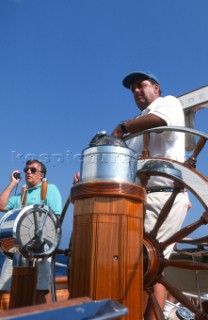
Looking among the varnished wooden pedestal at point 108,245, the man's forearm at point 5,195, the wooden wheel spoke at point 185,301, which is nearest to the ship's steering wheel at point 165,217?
the wooden wheel spoke at point 185,301

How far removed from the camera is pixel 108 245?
107 centimetres

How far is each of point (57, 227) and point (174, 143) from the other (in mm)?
732

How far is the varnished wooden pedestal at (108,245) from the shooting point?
1.06m

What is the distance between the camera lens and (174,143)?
1.77 meters

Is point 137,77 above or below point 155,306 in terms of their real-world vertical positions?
above

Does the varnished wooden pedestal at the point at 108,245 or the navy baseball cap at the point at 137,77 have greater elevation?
the navy baseball cap at the point at 137,77

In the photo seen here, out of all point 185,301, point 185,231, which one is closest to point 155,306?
point 185,301

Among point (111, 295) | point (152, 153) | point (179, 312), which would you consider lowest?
point (179, 312)

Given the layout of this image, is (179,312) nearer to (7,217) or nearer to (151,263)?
(151,263)

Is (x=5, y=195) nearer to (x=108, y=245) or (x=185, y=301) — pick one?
(x=185, y=301)

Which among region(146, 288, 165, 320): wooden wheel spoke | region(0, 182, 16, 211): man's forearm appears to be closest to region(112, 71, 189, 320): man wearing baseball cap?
region(146, 288, 165, 320): wooden wheel spoke

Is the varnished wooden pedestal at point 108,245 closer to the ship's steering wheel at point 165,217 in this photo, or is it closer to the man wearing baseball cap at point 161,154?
the ship's steering wheel at point 165,217

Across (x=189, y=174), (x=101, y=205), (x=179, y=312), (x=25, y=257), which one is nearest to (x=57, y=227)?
(x=25, y=257)

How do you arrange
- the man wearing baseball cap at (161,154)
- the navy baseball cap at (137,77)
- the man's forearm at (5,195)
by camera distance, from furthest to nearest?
1. the man's forearm at (5,195)
2. the navy baseball cap at (137,77)
3. the man wearing baseball cap at (161,154)
